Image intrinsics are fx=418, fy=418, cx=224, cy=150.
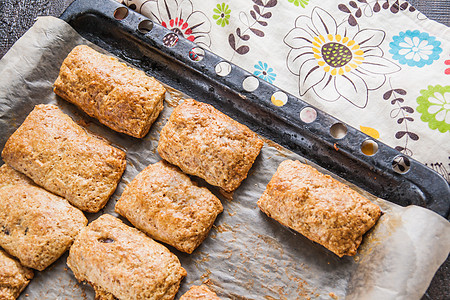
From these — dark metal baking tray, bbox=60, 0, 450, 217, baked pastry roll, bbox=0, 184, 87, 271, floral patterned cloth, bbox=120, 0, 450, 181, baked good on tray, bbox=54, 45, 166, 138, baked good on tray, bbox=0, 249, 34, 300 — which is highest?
floral patterned cloth, bbox=120, 0, 450, 181

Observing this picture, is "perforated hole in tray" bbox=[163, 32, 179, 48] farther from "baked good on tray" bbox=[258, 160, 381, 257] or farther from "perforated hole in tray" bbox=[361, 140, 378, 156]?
"perforated hole in tray" bbox=[361, 140, 378, 156]

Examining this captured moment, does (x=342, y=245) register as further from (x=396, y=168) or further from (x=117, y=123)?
(x=117, y=123)

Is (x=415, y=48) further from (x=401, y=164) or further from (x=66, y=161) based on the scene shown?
(x=66, y=161)

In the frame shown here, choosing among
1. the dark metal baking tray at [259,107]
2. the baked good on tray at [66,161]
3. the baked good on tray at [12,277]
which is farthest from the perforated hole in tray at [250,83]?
the baked good on tray at [12,277]

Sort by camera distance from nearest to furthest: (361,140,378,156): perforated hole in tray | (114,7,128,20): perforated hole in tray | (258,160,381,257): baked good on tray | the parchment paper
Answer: the parchment paper, (258,160,381,257): baked good on tray, (361,140,378,156): perforated hole in tray, (114,7,128,20): perforated hole in tray

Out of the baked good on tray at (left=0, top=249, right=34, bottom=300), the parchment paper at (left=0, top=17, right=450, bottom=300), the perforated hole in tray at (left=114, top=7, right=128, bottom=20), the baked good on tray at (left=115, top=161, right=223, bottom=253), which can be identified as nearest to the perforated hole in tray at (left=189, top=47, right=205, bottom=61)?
the parchment paper at (left=0, top=17, right=450, bottom=300)

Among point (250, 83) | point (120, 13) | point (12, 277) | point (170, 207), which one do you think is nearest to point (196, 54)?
point (250, 83)
